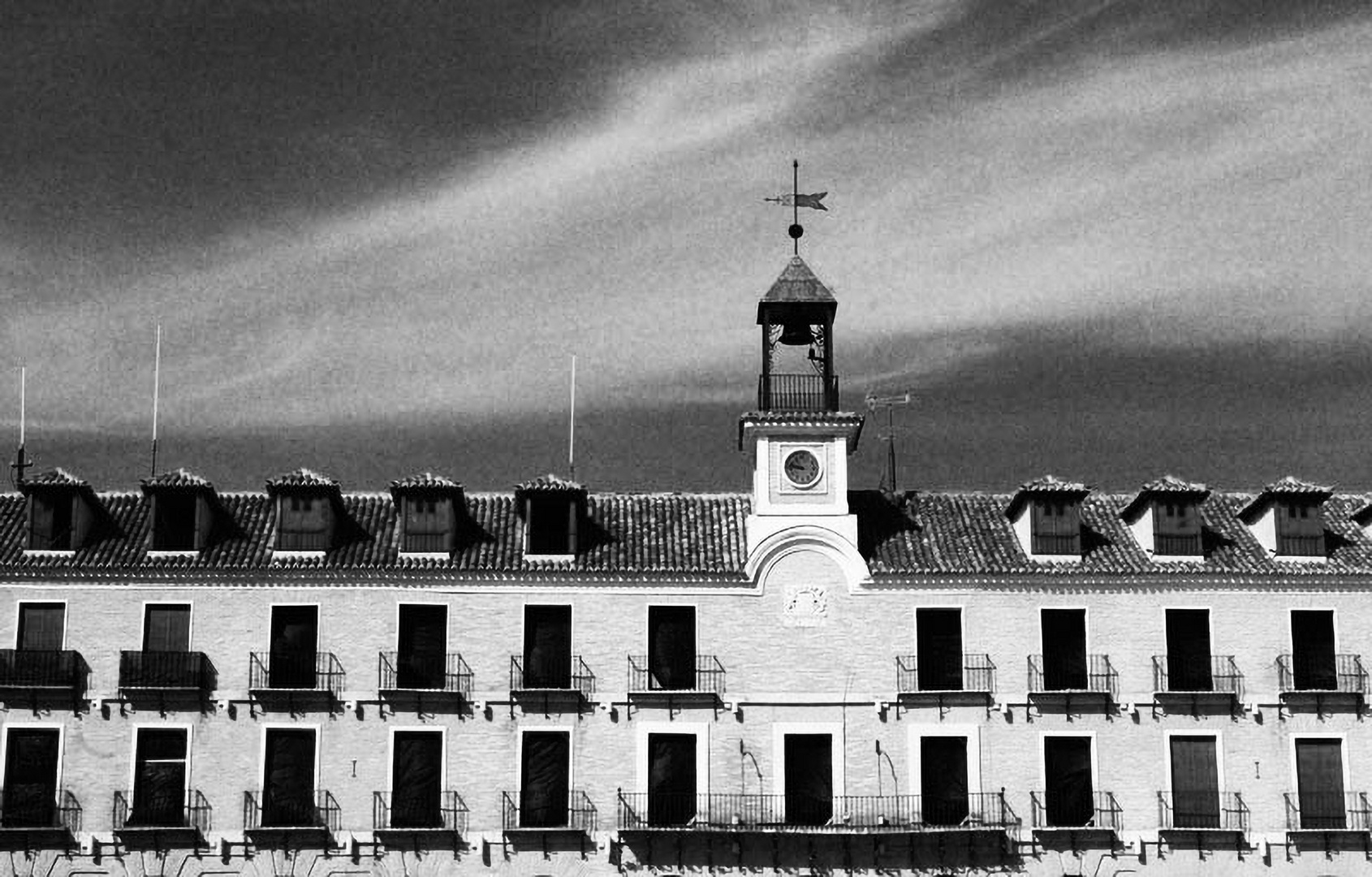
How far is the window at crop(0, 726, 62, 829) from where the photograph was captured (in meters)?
57.7

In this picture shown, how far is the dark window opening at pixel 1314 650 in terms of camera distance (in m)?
59.8

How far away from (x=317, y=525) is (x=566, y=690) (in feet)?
29.1

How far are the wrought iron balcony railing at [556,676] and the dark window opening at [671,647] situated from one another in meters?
1.85

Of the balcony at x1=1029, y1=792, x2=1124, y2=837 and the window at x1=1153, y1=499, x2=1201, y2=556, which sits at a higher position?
the window at x1=1153, y1=499, x2=1201, y2=556

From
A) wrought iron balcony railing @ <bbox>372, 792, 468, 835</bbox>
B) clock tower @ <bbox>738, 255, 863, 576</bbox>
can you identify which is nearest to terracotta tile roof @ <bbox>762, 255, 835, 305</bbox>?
clock tower @ <bbox>738, 255, 863, 576</bbox>

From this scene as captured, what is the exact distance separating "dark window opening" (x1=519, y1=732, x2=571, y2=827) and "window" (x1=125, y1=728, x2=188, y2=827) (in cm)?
956

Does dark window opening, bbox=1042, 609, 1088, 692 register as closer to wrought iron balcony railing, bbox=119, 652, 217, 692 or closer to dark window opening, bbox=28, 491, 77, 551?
wrought iron balcony railing, bbox=119, 652, 217, 692

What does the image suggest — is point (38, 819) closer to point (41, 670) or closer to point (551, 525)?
point (41, 670)

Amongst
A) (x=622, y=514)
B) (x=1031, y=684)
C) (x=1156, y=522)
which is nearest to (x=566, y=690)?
(x=622, y=514)

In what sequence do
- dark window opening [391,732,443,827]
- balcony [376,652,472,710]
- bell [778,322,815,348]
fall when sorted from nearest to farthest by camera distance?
1. dark window opening [391,732,443,827]
2. balcony [376,652,472,710]
3. bell [778,322,815,348]

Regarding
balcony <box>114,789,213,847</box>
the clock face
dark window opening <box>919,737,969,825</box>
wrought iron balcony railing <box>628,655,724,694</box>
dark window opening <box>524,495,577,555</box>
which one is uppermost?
the clock face

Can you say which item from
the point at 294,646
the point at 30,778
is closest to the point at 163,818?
the point at 30,778

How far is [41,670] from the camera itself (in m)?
58.5

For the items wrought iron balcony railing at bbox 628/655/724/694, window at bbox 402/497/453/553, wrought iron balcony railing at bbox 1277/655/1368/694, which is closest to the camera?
wrought iron balcony railing at bbox 628/655/724/694
